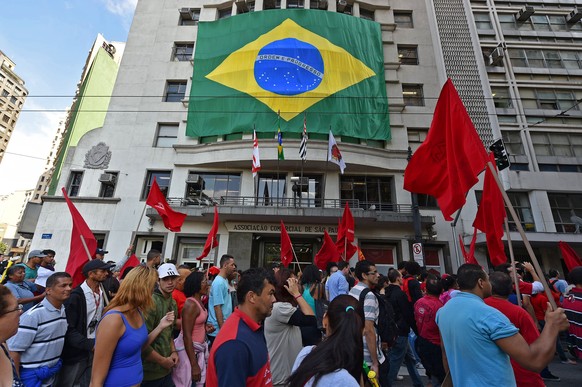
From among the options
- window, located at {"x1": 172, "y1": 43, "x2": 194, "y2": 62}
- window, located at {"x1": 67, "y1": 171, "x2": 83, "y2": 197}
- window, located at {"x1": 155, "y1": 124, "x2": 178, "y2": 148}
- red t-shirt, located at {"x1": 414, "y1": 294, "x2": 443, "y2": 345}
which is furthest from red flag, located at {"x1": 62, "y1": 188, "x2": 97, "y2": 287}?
window, located at {"x1": 172, "y1": 43, "x2": 194, "y2": 62}

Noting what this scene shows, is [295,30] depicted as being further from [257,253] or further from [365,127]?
[257,253]

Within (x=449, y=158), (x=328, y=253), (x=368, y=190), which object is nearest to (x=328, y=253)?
(x=328, y=253)

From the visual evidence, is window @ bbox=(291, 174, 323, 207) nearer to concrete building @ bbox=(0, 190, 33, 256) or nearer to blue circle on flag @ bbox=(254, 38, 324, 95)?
blue circle on flag @ bbox=(254, 38, 324, 95)

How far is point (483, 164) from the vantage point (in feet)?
12.4

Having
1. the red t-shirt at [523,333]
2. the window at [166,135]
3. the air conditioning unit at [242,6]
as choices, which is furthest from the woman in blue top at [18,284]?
the air conditioning unit at [242,6]

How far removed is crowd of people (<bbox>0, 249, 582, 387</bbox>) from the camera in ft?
6.10

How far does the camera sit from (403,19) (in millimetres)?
23656

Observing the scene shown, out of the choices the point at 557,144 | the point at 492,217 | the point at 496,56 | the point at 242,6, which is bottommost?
the point at 492,217

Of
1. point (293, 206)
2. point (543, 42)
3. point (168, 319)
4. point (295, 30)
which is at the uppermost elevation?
point (543, 42)

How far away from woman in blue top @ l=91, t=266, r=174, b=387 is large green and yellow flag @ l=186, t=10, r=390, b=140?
634 inches

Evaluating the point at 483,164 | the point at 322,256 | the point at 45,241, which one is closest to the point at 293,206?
the point at 322,256

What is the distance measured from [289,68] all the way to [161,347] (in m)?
18.9

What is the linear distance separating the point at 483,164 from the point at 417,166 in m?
1.10

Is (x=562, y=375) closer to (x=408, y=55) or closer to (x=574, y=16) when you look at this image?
(x=408, y=55)
